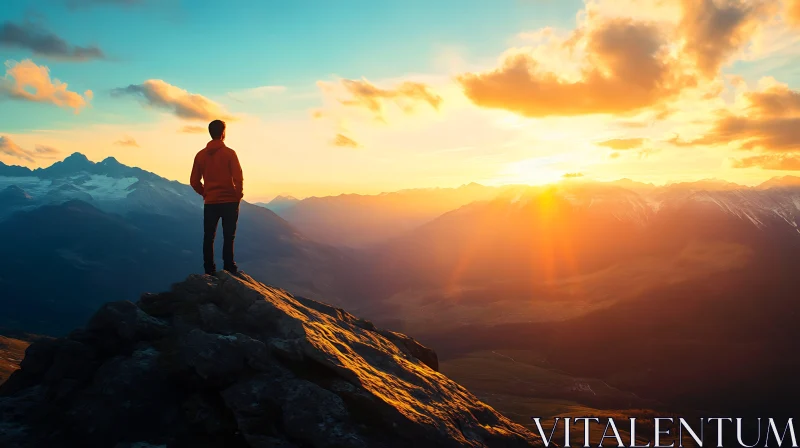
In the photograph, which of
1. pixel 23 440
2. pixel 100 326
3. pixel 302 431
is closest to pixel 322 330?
pixel 302 431

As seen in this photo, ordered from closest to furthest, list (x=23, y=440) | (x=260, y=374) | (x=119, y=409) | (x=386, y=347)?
(x=23, y=440) → (x=119, y=409) → (x=260, y=374) → (x=386, y=347)

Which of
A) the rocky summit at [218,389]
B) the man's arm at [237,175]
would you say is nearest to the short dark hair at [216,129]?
the man's arm at [237,175]

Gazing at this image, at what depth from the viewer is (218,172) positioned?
2283cm

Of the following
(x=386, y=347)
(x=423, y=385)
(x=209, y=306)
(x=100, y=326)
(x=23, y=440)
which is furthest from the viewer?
(x=386, y=347)

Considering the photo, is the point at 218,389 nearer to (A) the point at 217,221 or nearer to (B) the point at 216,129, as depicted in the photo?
(A) the point at 217,221

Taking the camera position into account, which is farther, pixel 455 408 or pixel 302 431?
pixel 455 408

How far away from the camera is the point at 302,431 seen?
16.9 metres

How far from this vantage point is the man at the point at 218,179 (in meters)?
22.9

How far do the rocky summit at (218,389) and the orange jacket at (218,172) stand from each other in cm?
463

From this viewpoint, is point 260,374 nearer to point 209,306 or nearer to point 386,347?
point 209,306

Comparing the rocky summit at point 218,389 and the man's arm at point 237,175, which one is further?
the man's arm at point 237,175

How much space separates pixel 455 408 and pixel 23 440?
17836 millimetres

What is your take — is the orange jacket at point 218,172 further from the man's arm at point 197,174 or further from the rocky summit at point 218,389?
the rocky summit at point 218,389

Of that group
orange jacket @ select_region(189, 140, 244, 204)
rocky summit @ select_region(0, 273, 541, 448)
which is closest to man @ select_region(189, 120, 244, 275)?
orange jacket @ select_region(189, 140, 244, 204)
